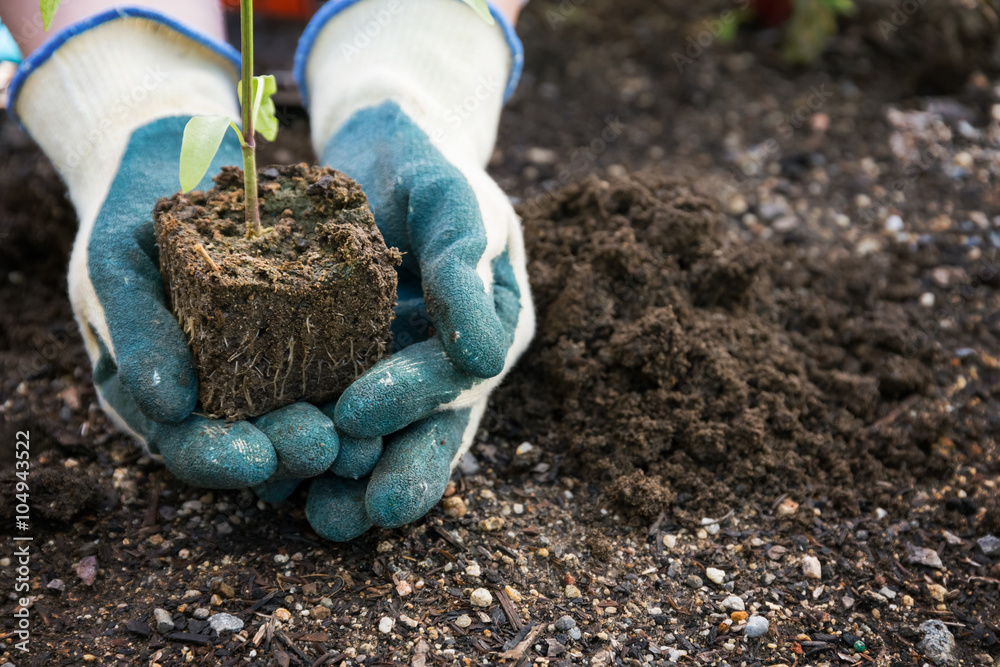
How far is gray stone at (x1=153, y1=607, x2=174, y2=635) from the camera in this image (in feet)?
4.56

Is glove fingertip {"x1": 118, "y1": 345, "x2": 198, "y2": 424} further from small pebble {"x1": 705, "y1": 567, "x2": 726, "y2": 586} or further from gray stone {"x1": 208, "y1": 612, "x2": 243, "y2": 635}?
small pebble {"x1": 705, "y1": 567, "x2": 726, "y2": 586}

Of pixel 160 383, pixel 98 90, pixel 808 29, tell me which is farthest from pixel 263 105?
pixel 808 29

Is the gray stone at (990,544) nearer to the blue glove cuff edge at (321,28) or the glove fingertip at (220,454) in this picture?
the glove fingertip at (220,454)

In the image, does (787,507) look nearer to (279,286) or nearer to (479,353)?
(479,353)

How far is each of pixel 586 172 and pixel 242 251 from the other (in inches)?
61.1

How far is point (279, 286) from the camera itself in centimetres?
133

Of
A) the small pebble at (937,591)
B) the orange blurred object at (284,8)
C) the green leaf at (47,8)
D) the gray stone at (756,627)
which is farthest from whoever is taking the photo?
the orange blurred object at (284,8)

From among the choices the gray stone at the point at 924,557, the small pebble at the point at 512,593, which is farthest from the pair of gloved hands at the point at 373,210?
the gray stone at the point at 924,557

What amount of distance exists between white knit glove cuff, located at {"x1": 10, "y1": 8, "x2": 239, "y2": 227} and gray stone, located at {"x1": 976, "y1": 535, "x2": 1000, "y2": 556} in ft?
6.53

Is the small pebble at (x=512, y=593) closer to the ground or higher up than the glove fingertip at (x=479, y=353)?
A: closer to the ground

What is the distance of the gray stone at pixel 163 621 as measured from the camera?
1390 mm

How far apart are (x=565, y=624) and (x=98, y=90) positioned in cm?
157

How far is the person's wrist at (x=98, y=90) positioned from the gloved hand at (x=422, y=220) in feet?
1.21

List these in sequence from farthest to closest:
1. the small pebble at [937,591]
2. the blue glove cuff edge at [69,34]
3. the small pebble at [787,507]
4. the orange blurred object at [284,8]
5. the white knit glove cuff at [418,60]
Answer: the orange blurred object at [284,8]
the white knit glove cuff at [418,60]
the blue glove cuff edge at [69,34]
the small pebble at [787,507]
the small pebble at [937,591]
